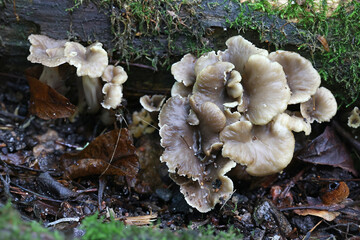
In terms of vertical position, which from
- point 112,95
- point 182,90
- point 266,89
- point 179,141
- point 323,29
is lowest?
point 179,141

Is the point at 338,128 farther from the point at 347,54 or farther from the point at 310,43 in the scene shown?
the point at 310,43

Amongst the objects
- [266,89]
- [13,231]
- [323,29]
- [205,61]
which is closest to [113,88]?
[205,61]

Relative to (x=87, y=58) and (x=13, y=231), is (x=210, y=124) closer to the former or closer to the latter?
(x=87, y=58)

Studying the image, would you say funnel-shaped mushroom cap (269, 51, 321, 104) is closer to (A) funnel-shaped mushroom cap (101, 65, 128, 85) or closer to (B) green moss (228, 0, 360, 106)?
(B) green moss (228, 0, 360, 106)

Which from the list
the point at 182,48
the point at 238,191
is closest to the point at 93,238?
the point at 238,191

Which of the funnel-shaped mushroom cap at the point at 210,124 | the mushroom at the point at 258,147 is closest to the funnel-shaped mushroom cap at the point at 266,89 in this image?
the mushroom at the point at 258,147

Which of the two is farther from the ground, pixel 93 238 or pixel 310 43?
pixel 310 43

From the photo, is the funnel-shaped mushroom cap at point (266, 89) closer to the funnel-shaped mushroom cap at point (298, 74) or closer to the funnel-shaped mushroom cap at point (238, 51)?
the funnel-shaped mushroom cap at point (238, 51)
